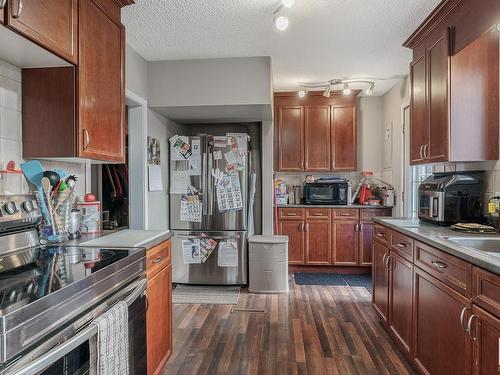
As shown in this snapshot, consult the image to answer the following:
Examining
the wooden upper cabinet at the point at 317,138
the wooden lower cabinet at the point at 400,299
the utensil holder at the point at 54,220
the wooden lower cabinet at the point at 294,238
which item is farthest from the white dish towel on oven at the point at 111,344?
the wooden upper cabinet at the point at 317,138

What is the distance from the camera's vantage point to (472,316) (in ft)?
4.54

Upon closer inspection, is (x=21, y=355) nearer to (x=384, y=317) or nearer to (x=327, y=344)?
(x=327, y=344)

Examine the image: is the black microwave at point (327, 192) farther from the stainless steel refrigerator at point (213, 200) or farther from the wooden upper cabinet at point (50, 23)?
the wooden upper cabinet at point (50, 23)

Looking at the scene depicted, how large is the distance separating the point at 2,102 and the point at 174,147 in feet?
6.86

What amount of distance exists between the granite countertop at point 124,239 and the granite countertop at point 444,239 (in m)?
1.51

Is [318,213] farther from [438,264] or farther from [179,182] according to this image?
[438,264]

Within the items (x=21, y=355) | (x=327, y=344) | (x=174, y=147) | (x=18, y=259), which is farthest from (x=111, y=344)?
(x=174, y=147)

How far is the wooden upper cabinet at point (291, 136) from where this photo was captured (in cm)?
461

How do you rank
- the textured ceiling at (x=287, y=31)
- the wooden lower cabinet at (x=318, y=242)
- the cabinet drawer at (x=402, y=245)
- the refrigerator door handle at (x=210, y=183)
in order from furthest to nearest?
the wooden lower cabinet at (x=318, y=242), the refrigerator door handle at (x=210, y=183), the textured ceiling at (x=287, y=31), the cabinet drawer at (x=402, y=245)

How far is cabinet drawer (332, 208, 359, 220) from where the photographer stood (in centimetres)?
429

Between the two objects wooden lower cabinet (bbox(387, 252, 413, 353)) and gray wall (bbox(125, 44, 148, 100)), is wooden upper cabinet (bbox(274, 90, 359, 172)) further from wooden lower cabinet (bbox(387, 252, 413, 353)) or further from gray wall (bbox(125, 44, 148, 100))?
wooden lower cabinet (bbox(387, 252, 413, 353))

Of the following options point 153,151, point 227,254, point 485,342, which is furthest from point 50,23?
point 227,254

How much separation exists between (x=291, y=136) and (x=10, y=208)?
3.62 m

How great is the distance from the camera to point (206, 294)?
3527 millimetres
